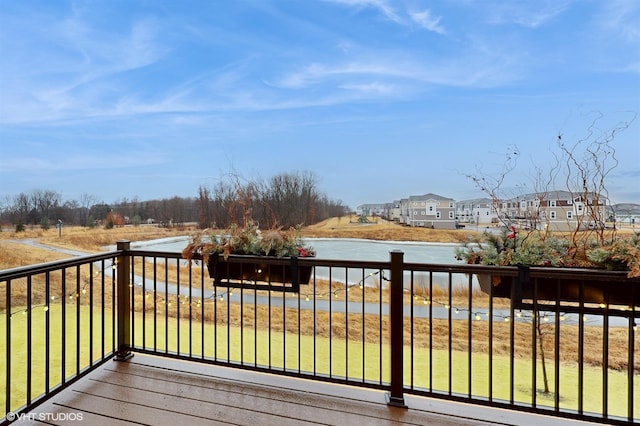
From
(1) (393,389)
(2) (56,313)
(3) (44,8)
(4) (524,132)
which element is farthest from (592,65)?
(2) (56,313)

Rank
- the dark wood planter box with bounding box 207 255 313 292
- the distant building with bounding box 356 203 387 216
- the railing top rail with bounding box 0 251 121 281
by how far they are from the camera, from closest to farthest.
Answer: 1. the railing top rail with bounding box 0 251 121 281
2. the dark wood planter box with bounding box 207 255 313 292
3. the distant building with bounding box 356 203 387 216

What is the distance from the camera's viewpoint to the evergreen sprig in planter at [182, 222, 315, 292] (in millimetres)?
2258

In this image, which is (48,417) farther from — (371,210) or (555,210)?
(371,210)

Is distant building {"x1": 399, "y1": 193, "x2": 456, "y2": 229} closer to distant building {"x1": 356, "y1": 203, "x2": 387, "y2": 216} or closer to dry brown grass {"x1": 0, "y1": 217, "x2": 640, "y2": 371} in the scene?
dry brown grass {"x1": 0, "y1": 217, "x2": 640, "y2": 371}

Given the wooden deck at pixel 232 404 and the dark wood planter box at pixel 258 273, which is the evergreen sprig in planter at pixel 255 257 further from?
the wooden deck at pixel 232 404

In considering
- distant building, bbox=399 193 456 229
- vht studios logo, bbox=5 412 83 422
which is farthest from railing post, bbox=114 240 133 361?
distant building, bbox=399 193 456 229

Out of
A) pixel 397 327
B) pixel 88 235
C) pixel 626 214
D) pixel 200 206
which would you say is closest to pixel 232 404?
pixel 397 327

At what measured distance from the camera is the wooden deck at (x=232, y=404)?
179cm

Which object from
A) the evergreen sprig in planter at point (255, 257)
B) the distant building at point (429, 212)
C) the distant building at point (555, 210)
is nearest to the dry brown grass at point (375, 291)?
the distant building at point (429, 212)

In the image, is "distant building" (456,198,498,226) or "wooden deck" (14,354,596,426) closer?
"wooden deck" (14,354,596,426)

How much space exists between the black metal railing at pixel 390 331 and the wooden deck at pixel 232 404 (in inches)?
2.8

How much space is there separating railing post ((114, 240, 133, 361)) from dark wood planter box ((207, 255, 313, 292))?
0.69m

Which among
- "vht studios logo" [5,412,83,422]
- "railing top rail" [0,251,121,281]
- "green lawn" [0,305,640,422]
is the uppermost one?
"railing top rail" [0,251,121,281]

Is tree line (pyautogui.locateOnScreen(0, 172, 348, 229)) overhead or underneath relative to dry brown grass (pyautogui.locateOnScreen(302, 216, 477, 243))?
overhead
